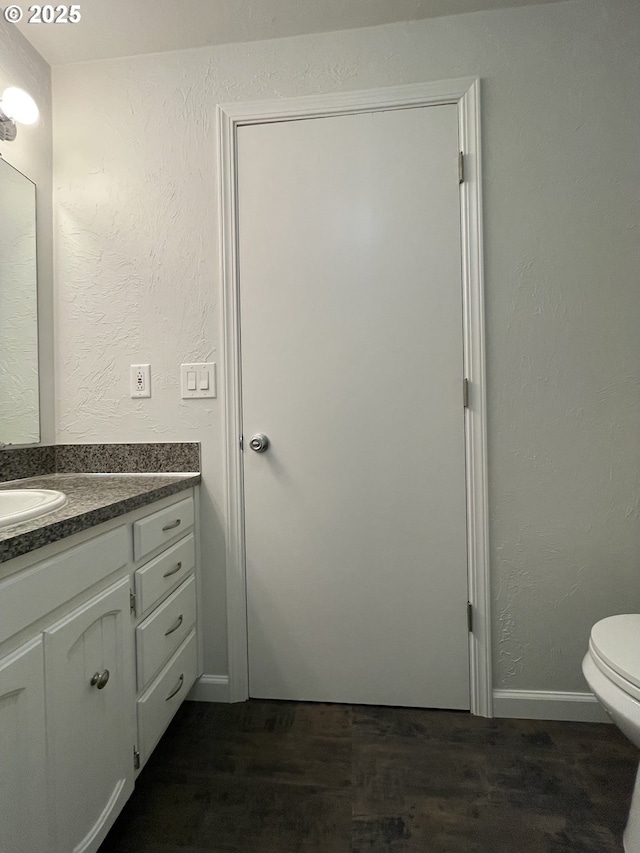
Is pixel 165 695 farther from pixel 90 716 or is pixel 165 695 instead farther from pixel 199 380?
pixel 199 380

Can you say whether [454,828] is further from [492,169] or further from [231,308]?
[492,169]

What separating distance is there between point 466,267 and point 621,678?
1.24m

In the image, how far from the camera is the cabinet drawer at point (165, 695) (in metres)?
1.15


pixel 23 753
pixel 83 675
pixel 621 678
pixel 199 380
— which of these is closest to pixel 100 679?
pixel 83 675

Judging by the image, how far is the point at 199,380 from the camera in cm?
164

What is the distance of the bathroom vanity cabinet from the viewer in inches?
28.5

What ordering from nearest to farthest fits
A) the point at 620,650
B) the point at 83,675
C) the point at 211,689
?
the point at 83,675, the point at 620,650, the point at 211,689

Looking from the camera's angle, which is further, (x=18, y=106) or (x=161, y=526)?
(x=18, y=106)

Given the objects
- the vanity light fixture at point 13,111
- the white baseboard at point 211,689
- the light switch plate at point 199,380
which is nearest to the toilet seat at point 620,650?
the white baseboard at point 211,689

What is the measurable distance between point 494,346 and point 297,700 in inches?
57.0

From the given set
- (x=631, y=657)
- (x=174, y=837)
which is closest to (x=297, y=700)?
(x=174, y=837)

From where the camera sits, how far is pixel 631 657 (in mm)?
1015

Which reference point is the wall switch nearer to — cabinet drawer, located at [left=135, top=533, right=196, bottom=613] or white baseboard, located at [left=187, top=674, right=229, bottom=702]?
cabinet drawer, located at [left=135, top=533, right=196, bottom=613]

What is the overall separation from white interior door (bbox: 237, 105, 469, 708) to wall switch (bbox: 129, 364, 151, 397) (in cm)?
38
